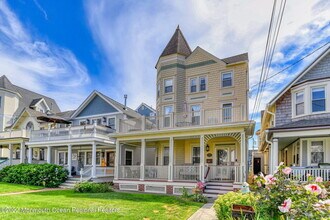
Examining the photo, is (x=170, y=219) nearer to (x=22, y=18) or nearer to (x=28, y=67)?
(x=22, y=18)

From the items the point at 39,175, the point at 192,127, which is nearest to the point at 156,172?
the point at 192,127

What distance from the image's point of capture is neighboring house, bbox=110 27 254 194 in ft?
46.4

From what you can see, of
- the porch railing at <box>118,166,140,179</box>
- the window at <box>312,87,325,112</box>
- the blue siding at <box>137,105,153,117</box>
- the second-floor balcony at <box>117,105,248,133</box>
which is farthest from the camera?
the blue siding at <box>137,105,153,117</box>

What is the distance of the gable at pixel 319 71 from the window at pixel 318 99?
0.81m

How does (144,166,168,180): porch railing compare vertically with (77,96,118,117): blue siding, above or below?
below

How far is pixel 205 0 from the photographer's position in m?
8.68

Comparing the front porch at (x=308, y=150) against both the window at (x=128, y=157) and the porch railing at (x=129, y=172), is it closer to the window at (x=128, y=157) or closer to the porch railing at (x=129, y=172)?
the porch railing at (x=129, y=172)

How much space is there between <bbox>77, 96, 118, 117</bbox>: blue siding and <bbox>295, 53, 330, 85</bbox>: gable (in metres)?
15.4

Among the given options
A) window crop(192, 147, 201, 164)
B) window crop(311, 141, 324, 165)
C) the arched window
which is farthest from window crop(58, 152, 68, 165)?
window crop(311, 141, 324, 165)

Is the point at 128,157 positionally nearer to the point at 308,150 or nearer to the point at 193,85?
the point at 193,85

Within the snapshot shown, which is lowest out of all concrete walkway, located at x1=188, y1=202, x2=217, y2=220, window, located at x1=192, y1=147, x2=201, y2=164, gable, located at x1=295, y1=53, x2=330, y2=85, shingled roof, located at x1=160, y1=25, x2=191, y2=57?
concrete walkway, located at x1=188, y1=202, x2=217, y2=220

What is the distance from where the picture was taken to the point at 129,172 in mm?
17031

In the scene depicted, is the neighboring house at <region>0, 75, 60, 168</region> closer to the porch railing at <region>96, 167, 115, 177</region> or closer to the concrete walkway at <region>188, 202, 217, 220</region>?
the porch railing at <region>96, 167, 115, 177</region>

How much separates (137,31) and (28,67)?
1172 centimetres
